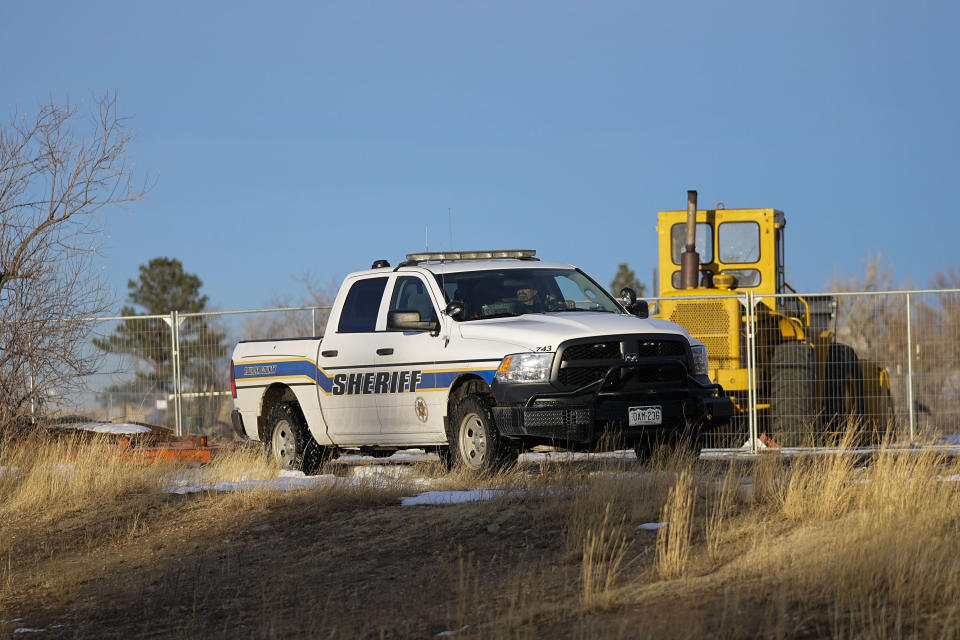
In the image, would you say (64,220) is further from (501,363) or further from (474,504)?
(474,504)

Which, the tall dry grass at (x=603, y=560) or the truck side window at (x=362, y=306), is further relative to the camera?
the truck side window at (x=362, y=306)

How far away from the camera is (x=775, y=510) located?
30.1 feet

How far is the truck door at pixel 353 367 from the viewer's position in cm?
1331

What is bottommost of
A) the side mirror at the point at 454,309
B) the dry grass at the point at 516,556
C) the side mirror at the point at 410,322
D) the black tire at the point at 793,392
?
the dry grass at the point at 516,556

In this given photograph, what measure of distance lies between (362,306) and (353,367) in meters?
0.65

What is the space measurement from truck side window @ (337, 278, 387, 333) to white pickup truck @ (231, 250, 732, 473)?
2 cm

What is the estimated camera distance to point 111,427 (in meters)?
18.0

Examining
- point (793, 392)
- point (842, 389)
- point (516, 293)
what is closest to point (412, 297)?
point (516, 293)

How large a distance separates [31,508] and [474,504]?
470 centimetres

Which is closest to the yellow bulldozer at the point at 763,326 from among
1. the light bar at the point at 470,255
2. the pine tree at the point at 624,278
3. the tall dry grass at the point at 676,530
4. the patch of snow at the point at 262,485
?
the light bar at the point at 470,255

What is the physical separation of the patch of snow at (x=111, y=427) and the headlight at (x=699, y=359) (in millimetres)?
8099

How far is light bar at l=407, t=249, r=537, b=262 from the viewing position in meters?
13.7

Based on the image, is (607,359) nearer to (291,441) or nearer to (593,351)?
(593,351)

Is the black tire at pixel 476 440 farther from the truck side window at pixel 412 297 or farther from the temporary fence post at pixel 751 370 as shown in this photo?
the temporary fence post at pixel 751 370
